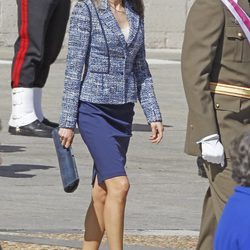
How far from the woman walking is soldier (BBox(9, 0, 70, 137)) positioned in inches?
215

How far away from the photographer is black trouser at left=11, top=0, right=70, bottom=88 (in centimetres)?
1277

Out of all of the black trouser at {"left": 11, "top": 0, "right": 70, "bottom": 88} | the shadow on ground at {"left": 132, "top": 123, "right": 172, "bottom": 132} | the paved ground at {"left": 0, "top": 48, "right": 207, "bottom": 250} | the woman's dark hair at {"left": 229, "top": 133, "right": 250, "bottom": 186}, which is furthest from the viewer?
the shadow on ground at {"left": 132, "top": 123, "right": 172, "bottom": 132}

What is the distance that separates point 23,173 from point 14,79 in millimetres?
2175

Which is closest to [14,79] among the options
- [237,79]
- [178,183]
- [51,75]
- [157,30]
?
[178,183]

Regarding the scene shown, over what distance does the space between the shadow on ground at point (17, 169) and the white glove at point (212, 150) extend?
14.6 ft

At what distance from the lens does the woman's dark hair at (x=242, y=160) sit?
4.85 metres

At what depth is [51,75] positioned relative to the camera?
18.1 meters

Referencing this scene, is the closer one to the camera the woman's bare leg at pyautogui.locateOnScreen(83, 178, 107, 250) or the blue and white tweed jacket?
the blue and white tweed jacket

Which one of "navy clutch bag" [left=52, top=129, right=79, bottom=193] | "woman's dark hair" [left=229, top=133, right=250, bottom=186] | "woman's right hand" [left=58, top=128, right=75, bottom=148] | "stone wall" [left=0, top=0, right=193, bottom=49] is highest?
"woman's dark hair" [left=229, top=133, right=250, bottom=186]

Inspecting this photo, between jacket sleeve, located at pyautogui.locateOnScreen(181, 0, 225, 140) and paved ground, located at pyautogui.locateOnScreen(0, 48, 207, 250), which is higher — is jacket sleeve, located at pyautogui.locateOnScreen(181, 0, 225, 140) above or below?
above

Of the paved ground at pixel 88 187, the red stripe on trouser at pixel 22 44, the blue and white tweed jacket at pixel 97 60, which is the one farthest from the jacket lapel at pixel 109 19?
the red stripe on trouser at pixel 22 44

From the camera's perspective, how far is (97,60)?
7.22m

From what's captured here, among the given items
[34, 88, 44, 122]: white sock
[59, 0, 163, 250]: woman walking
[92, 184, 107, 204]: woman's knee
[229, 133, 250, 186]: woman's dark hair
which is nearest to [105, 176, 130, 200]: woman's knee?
[59, 0, 163, 250]: woman walking

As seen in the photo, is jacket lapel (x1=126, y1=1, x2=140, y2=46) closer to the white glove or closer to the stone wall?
the white glove
